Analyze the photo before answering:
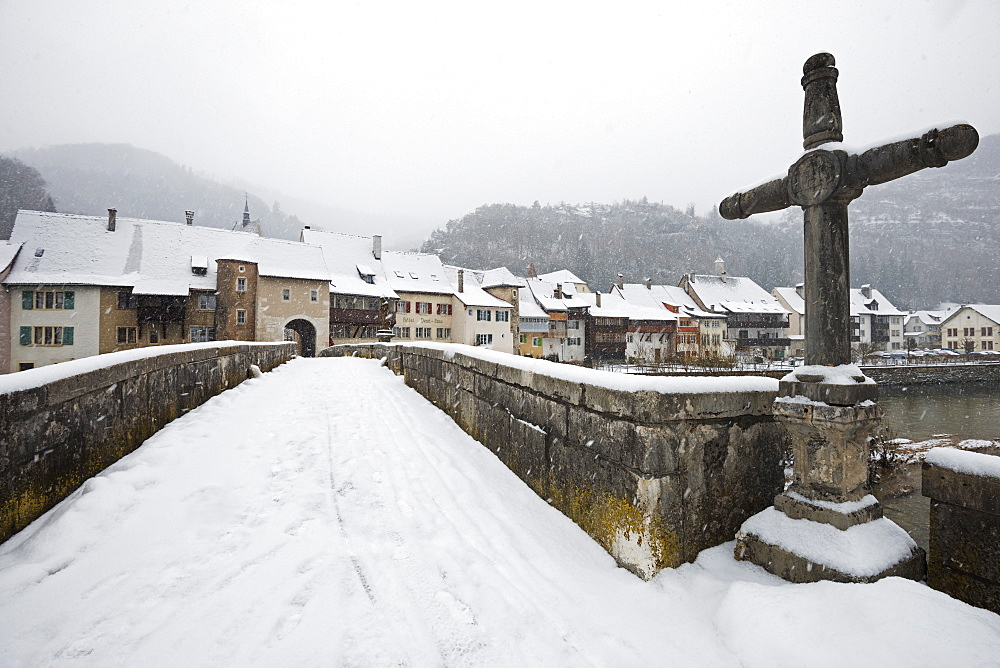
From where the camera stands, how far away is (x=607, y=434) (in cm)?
269

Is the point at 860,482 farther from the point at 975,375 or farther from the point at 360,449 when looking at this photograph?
the point at 975,375

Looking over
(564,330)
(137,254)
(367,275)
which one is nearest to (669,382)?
(367,275)

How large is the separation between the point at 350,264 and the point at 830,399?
42551mm

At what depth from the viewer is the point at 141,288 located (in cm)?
3136

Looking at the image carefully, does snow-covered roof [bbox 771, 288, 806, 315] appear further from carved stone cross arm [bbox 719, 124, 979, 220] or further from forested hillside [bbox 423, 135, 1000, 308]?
carved stone cross arm [bbox 719, 124, 979, 220]

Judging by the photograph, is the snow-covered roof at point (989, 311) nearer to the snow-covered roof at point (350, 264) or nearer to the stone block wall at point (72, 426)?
the snow-covered roof at point (350, 264)

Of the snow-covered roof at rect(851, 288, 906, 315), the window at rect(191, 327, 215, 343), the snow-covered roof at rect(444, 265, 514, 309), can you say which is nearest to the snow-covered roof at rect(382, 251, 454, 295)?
the snow-covered roof at rect(444, 265, 514, 309)

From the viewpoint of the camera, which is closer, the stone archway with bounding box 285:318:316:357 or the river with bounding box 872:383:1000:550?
the river with bounding box 872:383:1000:550

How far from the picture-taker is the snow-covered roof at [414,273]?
42719 millimetres

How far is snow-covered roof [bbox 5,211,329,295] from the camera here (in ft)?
101

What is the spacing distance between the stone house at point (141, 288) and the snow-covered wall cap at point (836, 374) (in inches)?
1434

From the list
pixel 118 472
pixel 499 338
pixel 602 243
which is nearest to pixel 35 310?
pixel 499 338

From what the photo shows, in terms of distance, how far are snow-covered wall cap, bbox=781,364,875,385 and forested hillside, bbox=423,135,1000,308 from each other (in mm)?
77931

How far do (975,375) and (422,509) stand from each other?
57490mm
